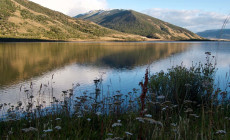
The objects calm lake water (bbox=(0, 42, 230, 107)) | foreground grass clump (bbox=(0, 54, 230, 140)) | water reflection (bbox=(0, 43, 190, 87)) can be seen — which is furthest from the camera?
water reflection (bbox=(0, 43, 190, 87))

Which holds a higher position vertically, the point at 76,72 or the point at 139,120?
the point at 139,120

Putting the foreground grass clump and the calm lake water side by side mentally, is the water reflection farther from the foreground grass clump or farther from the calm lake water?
the foreground grass clump

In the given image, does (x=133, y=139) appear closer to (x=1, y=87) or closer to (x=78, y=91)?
(x=78, y=91)

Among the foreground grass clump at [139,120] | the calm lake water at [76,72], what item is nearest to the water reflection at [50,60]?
the calm lake water at [76,72]

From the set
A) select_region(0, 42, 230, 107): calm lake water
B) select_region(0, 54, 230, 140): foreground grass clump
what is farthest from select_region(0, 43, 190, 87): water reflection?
select_region(0, 54, 230, 140): foreground grass clump

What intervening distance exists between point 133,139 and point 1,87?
1862 centimetres

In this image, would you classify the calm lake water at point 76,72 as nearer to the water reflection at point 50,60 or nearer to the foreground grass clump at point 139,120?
the water reflection at point 50,60

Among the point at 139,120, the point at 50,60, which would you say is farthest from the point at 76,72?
the point at 139,120

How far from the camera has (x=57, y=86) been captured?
66.5ft

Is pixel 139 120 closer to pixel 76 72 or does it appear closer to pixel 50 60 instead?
pixel 76 72

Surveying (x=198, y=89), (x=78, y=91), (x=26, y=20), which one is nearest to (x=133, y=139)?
(x=198, y=89)

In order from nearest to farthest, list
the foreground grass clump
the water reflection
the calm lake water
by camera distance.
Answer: the foreground grass clump
the calm lake water
the water reflection

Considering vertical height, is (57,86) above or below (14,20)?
below

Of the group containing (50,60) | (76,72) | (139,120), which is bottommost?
(76,72)
